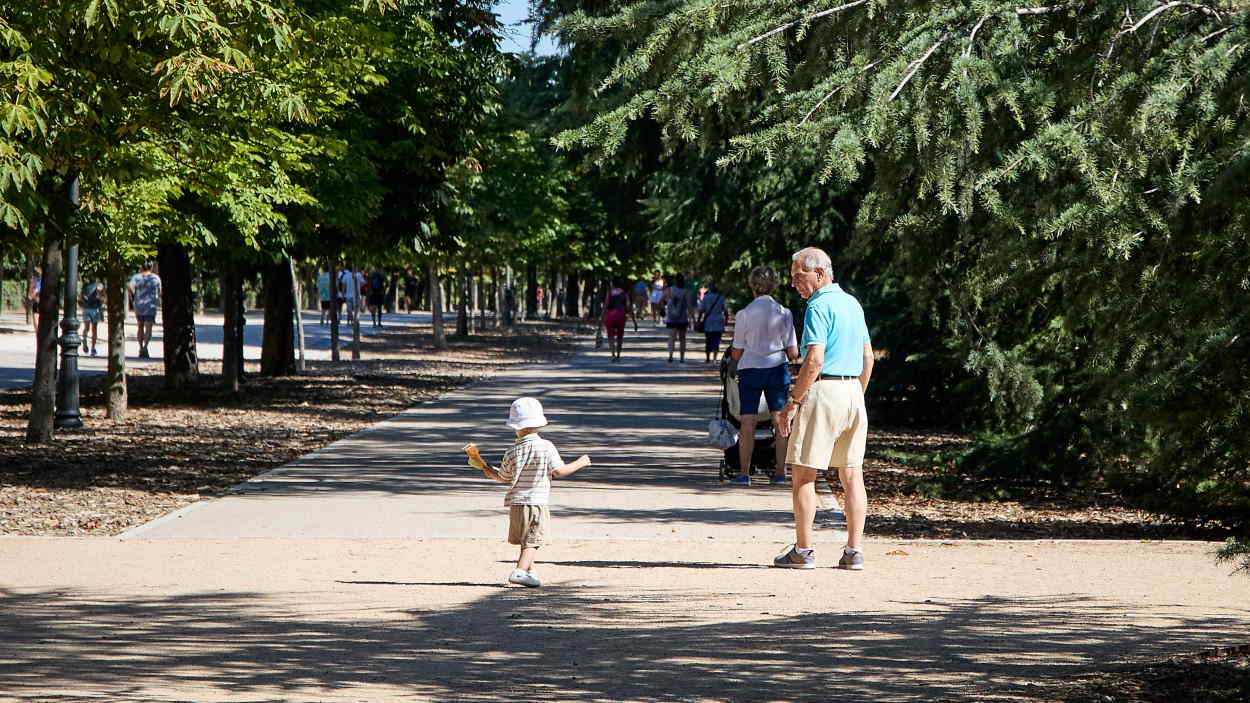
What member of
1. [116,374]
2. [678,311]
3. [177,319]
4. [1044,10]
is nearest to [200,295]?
[678,311]

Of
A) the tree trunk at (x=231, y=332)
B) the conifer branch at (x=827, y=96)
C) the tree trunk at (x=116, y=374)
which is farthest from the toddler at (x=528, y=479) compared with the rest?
the tree trunk at (x=231, y=332)

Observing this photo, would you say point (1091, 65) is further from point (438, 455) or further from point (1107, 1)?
point (438, 455)

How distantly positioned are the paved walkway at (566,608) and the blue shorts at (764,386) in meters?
1.06

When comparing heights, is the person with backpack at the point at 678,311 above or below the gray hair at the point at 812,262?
below

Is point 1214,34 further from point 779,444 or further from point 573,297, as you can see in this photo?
point 573,297

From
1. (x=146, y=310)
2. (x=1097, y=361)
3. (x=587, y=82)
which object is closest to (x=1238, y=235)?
(x=1097, y=361)

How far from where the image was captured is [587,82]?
13.2m

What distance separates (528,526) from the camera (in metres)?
8.29

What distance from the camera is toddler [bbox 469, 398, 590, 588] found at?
829cm

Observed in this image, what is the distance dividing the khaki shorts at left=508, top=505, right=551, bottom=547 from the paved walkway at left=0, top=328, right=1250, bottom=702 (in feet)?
0.92

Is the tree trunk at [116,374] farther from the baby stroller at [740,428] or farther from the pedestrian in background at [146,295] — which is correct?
the pedestrian in background at [146,295]

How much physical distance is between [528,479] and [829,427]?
166cm

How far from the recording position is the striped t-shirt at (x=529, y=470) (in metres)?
8.34

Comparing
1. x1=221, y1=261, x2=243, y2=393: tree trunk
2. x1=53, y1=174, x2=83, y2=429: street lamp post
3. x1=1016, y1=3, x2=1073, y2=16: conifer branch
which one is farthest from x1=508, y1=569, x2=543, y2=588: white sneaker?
x1=221, y1=261, x2=243, y2=393: tree trunk
